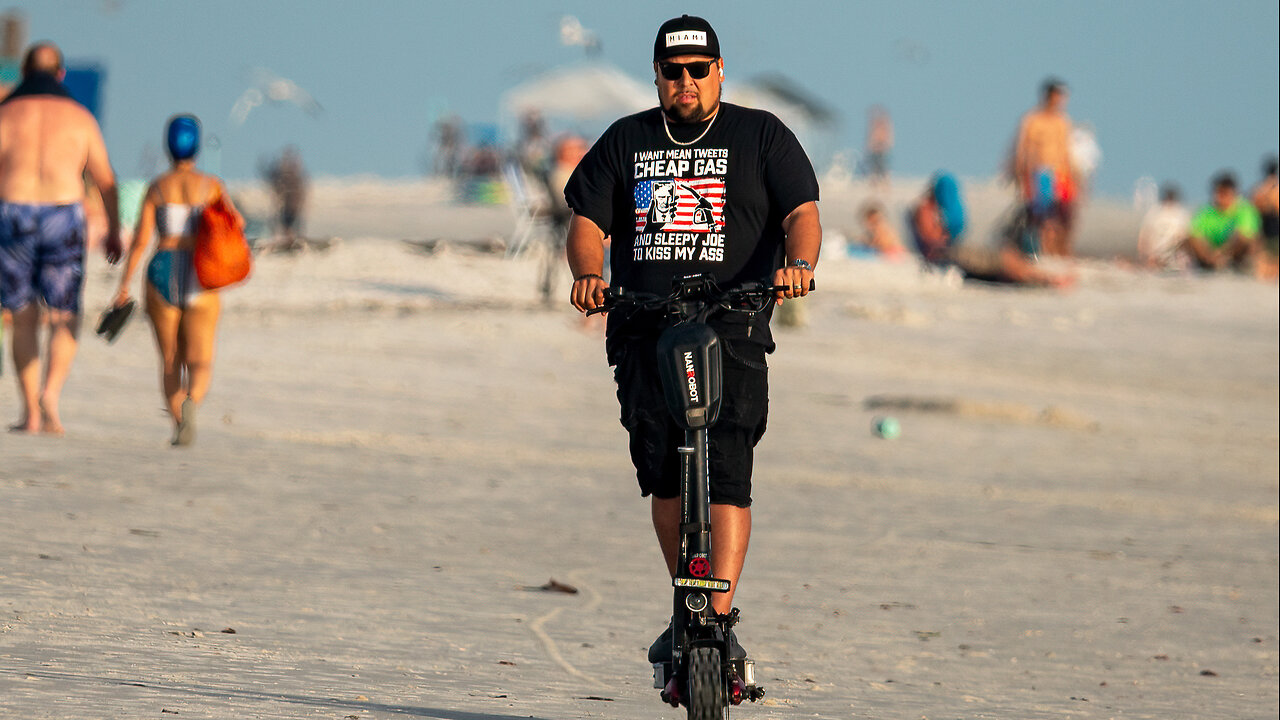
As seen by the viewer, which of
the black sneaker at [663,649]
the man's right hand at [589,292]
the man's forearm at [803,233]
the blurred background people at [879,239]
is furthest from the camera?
the blurred background people at [879,239]

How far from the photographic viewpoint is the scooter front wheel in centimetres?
408

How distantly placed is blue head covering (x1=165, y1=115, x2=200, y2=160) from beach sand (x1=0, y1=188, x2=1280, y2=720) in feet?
5.09

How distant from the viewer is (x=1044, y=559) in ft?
27.5

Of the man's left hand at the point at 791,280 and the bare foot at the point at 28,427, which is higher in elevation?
the man's left hand at the point at 791,280

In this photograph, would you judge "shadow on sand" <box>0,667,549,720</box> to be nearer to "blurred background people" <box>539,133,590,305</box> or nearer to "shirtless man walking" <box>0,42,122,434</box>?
"shirtless man walking" <box>0,42,122,434</box>

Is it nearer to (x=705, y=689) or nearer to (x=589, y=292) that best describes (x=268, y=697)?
(x=705, y=689)

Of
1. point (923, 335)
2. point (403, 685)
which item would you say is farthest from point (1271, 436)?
point (403, 685)

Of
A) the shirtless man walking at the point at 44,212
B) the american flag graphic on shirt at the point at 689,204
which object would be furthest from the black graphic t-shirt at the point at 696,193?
the shirtless man walking at the point at 44,212

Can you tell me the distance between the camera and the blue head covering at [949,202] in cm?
2267

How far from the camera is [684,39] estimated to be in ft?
14.6

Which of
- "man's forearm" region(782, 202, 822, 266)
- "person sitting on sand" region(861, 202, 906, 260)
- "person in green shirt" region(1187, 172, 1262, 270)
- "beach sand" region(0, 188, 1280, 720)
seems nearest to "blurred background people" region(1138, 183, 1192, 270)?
"person in green shirt" region(1187, 172, 1262, 270)

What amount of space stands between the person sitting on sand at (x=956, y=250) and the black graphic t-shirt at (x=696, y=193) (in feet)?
59.9

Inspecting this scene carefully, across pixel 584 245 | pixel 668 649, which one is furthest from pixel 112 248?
pixel 668 649

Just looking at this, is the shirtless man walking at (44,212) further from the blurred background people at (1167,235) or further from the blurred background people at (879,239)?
the blurred background people at (1167,235)
